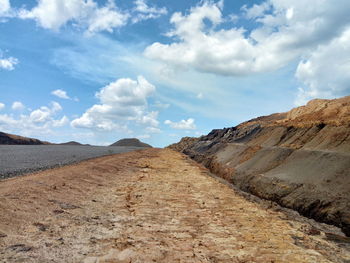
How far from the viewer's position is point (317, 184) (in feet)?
33.0

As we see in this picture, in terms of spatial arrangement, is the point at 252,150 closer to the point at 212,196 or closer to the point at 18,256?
the point at 212,196

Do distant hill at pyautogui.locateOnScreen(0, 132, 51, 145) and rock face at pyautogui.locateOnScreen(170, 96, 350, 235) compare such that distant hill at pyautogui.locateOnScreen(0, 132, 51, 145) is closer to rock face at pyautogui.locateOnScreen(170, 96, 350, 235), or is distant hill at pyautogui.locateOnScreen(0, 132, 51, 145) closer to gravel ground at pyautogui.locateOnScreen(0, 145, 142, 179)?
gravel ground at pyautogui.locateOnScreen(0, 145, 142, 179)

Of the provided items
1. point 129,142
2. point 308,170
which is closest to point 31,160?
point 308,170

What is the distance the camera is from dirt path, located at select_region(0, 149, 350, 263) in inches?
211

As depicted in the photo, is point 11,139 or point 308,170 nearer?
point 308,170

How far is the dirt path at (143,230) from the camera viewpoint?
5.36 metres

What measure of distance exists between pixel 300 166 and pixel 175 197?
5691mm

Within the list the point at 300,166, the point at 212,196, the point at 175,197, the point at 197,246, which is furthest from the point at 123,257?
the point at 300,166

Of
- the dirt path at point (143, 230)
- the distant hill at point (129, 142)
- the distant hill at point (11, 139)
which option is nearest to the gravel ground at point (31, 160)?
the dirt path at point (143, 230)

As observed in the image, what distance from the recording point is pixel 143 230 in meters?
6.75

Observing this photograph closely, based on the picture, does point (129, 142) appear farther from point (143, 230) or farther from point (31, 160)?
point (143, 230)

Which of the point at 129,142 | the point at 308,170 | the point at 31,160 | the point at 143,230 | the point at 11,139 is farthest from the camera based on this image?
the point at 129,142

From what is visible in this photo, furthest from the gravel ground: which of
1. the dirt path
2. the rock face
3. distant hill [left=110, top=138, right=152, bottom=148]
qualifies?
distant hill [left=110, top=138, right=152, bottom=148]

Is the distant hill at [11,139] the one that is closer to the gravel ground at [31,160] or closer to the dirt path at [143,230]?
the gravel ground at [31,160]
